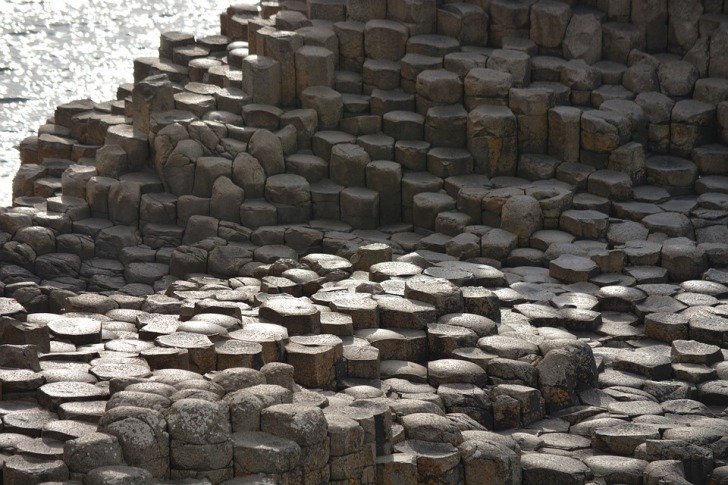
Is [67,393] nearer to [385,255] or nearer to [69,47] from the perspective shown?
[385,255]

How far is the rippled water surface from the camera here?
26.2 m

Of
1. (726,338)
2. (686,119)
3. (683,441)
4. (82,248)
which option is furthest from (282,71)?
(683,441)

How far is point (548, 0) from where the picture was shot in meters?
19.9

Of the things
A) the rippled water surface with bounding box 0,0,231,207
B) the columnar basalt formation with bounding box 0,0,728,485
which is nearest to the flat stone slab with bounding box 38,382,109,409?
the columnar basalt formation with bounding box 0,0,728,485

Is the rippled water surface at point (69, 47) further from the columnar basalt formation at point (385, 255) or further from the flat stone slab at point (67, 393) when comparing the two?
the flat stone slab at point (67, 393)

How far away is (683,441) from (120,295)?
6806 millimetres

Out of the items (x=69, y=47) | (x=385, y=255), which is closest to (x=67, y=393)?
(x=385, y=255)

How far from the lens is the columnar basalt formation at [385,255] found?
1202 centimetres

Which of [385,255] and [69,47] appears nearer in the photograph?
[385,255]

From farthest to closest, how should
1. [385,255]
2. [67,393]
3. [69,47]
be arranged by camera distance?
[69,47], [385,255], [67,393]

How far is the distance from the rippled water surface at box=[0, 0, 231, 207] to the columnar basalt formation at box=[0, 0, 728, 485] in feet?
16.5

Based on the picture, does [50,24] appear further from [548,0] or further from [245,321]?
[245,321]

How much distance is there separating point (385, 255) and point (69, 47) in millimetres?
14683

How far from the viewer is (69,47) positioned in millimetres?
29641
